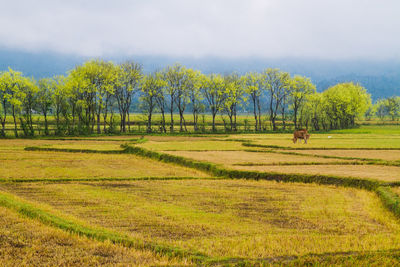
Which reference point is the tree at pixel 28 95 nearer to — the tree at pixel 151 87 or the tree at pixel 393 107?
the tree at pixel 151 87

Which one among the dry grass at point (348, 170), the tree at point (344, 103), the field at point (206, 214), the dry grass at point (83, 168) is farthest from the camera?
the tree at point (344, 103)

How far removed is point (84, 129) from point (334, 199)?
66.1 metres

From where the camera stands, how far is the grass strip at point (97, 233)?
33.2ft

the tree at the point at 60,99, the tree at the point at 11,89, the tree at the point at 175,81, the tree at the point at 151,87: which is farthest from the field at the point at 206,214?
the tree at the point at 175,81

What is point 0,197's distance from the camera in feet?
55.1

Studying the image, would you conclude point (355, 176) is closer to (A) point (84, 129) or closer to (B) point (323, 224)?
(B) point (323, 224)

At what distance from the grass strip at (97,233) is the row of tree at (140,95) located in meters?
63.4

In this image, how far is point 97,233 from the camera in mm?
11562

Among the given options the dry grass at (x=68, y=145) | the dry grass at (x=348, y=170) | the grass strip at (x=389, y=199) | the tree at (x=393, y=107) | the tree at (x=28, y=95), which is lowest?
the grass strip at (x=389, y=199)

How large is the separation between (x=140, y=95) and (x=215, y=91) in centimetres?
1906

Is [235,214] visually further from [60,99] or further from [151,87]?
[60,99]

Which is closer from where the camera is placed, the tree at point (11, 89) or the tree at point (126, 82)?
the tree at point (11, 89)

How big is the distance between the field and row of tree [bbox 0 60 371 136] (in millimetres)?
53374

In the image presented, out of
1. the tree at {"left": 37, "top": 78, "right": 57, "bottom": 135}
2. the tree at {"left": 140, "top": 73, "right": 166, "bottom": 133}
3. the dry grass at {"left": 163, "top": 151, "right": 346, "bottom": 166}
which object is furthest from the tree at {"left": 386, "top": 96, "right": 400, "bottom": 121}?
the dry grass at {"left": 163, "top": 151, "right": 346, "bottom": 166}
